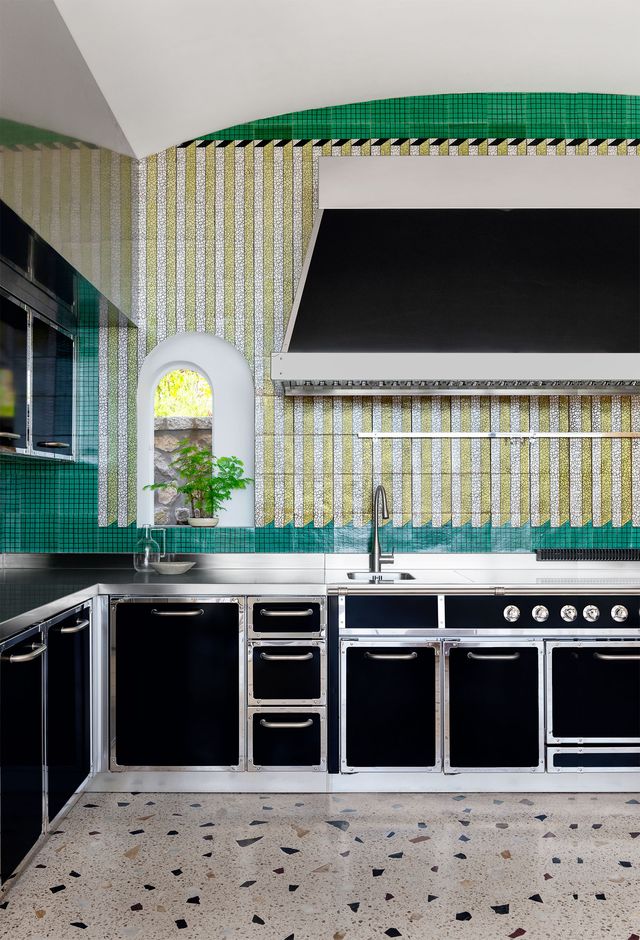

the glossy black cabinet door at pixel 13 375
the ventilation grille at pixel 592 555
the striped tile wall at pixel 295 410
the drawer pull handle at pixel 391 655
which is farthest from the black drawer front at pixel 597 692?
the glossy black cabinet door at pixel 13 375

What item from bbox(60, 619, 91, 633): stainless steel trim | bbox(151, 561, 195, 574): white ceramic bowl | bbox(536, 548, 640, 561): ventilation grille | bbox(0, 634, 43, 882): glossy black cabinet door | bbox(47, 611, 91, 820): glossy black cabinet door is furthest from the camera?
bbox(536, 548, 640, 561): ventilation grille

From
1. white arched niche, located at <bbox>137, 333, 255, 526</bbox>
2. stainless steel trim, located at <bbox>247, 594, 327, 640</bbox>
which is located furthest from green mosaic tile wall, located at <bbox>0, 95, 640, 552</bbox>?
stainless steel trim, located at <bbox>247, 594, 327, 640</bbox>

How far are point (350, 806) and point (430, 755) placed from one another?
38cm

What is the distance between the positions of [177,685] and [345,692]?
0.70 metres

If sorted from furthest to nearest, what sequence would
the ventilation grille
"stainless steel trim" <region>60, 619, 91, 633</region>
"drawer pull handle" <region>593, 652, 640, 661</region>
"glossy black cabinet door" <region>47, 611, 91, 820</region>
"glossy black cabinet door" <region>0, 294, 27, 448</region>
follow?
the ventilation grille
"drawer pull handle" <region>593, 652, 640, 661</region>
"glossy black cabinet door" <region>0, 294, 27, 448</region>
"stainless steel trim" <region>60, 619, 91, 633</region>
"glossy black cabinet door" <region>47, 611, 91, 820</region>

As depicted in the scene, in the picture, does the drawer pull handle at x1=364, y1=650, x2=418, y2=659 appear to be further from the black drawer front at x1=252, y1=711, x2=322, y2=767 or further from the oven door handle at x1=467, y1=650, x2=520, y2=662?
the black drawer front at x1=252, y1=711, x2=322, y2=767

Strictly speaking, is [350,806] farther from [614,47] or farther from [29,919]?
[614,47]

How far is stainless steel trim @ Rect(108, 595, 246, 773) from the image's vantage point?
295 cm

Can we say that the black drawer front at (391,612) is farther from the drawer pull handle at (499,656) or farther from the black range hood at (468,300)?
the black range hood at (468,300)

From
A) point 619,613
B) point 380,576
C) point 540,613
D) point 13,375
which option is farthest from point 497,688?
point 13,375

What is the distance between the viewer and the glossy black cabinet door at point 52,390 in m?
3.08

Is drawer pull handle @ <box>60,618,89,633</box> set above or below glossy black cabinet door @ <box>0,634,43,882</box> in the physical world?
above

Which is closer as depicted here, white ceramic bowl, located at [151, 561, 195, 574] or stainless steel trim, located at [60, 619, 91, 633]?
stainless steel trim, located at [60, 619, 91, 633]

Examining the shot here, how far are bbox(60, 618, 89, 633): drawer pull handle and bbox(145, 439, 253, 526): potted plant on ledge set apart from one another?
3.19 ft
